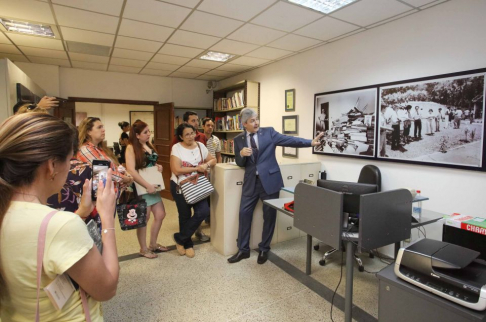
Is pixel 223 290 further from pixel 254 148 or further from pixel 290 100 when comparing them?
pixel 290 100

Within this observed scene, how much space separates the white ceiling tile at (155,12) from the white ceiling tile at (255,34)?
2.34 feet

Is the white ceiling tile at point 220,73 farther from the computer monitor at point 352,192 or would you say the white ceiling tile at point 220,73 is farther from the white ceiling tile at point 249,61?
the computer monitor at point 352,192

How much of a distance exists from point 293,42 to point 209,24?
1.20m

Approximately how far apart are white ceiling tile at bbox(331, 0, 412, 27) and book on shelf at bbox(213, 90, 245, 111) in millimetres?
2494

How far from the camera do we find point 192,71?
5395 millimetres

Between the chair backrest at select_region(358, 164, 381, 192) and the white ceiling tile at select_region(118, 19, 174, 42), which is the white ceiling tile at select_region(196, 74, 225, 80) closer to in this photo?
the white ceiling tile at select_region(118, 19, 174, 42)

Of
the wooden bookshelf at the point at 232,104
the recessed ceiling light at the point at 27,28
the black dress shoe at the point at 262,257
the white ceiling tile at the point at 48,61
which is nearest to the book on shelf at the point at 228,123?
the wooden bookshelf at the point at 232,104

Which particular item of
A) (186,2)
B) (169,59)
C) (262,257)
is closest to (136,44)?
(169,59)

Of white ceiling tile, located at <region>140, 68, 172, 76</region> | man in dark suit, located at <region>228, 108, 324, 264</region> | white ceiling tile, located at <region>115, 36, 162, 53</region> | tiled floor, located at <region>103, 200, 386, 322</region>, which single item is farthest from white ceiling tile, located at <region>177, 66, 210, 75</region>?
tiled floor, located at <region>103, 200, 386, 322</region>

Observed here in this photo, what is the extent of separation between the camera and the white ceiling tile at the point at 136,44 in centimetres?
355

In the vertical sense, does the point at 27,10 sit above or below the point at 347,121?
above

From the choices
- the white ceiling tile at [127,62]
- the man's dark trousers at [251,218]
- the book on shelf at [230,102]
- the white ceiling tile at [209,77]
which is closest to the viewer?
the man's dark trousers at [251,218]

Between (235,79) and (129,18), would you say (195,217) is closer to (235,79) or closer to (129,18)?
(129,18)

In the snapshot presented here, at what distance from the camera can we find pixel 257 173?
9.49ft
